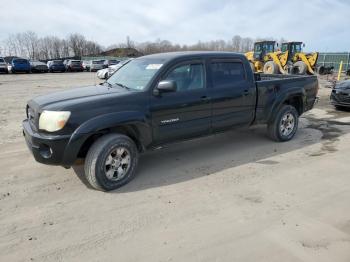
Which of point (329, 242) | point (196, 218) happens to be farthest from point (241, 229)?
point (329, 242)

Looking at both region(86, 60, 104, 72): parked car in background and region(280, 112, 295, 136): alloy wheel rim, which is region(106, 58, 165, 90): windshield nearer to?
region(280, 112, 295, 136): alloy wheel rim

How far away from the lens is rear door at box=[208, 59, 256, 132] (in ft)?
17.0

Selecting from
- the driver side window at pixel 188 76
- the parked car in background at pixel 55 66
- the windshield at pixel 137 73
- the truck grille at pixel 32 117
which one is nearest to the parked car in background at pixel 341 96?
the driver side window at pixel 188 76

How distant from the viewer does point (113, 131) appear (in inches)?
171

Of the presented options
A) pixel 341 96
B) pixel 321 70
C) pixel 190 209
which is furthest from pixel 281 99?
pixel 321 70

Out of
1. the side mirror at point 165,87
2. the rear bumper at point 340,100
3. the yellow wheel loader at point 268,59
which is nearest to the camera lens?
the side mirror at point 165,87

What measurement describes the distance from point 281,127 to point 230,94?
1.66 metres

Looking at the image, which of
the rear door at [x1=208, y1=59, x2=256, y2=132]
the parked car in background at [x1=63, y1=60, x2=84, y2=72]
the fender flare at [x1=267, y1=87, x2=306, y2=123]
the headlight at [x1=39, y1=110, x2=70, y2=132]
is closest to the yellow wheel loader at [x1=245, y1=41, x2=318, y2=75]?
the fender flare at [x1=267, y1=87, x2=306, y2=123]

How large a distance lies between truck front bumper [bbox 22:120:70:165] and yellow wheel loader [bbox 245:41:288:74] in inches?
741

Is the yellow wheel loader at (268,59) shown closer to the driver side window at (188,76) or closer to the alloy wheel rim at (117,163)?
the driver side window at (188,76)

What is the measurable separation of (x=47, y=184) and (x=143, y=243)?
79.2 inches

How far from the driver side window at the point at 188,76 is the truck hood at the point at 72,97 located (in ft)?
2.68

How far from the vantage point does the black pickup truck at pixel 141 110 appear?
13.0ft

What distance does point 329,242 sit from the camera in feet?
10.1
